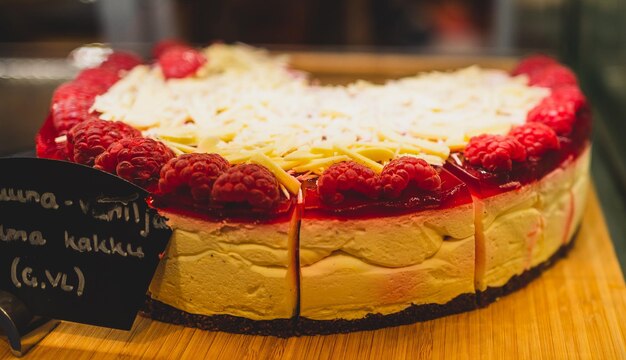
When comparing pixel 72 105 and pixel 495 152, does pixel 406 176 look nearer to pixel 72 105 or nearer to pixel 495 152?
pixel 495 152

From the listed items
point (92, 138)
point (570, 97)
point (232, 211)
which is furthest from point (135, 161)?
point (570, 97)

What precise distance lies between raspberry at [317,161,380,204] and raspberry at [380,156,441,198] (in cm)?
3

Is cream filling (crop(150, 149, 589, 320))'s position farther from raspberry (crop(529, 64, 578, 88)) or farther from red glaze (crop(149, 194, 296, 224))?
raspberry (crop(529, 64, 578, 88))

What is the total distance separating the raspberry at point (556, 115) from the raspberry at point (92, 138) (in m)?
1.30

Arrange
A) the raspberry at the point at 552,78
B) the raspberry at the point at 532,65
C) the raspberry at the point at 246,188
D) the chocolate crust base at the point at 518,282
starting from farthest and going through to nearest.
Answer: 1. the raspberry at the point at 532,65
2. the raspberry at the point at 552,78
3. the chocolate crust base at the point at 518,282
4. the raspberry at the point at 246,188

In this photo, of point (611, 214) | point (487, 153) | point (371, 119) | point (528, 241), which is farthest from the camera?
point (611, 214)

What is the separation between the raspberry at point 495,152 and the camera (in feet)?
6.66

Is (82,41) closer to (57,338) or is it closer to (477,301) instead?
(57,338)

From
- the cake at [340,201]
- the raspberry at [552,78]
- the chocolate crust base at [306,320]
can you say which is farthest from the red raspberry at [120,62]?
the raspberry at [552,78]

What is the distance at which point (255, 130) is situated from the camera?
7.64 ft

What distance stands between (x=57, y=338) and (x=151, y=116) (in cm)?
82

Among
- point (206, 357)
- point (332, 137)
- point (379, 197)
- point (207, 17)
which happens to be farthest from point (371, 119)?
point (207, 17)

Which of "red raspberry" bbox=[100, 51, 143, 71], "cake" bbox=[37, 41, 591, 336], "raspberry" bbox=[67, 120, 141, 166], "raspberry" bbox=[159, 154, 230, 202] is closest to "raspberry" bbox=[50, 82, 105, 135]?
"cake" bbox=[37, 41, 591, 336]

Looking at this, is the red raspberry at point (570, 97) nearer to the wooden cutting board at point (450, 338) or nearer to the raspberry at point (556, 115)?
the raspberry at point (556, 115)
